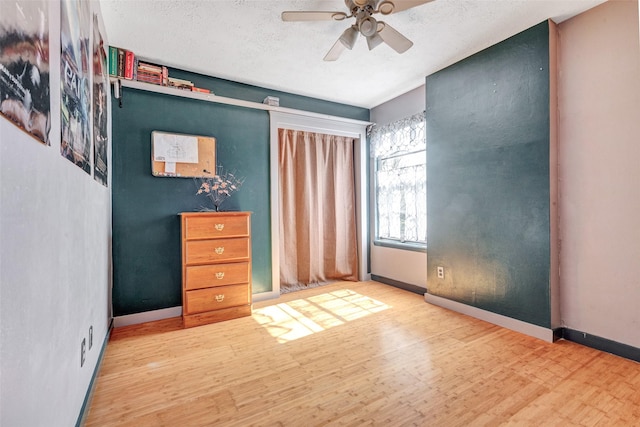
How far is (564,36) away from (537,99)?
1.65 ft

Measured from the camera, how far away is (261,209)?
11.0 feet

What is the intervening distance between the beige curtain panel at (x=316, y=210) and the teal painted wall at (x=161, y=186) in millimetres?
468

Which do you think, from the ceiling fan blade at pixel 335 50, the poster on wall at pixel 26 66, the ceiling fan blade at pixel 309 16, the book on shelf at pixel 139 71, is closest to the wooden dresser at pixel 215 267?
the book on shelf at pixel 139 71

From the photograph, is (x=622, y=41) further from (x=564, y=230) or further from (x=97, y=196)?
(x=97, y=196)

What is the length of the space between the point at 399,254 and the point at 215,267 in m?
2.23

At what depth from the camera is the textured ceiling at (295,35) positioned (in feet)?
6.81

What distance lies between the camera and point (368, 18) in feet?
6.35

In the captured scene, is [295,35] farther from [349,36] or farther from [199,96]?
[199,96]

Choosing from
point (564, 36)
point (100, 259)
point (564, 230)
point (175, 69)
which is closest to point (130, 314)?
point (100, 259)

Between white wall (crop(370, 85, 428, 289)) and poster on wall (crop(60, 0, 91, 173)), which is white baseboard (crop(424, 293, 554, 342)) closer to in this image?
white wall (crop(370, 85, 428, 289))

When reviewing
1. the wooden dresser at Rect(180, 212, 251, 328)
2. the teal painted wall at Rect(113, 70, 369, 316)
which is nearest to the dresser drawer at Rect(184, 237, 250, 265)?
the wooden dresser at Rect(180, 212, 251, 328)

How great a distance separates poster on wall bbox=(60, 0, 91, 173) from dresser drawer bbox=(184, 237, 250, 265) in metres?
1.17

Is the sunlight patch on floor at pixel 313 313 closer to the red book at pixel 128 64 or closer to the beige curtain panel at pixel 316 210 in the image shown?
the beige curtain panel at pixel 316 210

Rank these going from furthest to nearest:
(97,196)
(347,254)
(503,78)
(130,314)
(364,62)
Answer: (347,254) → (364,62) → (130,314) → (503,78) → (97,196)
